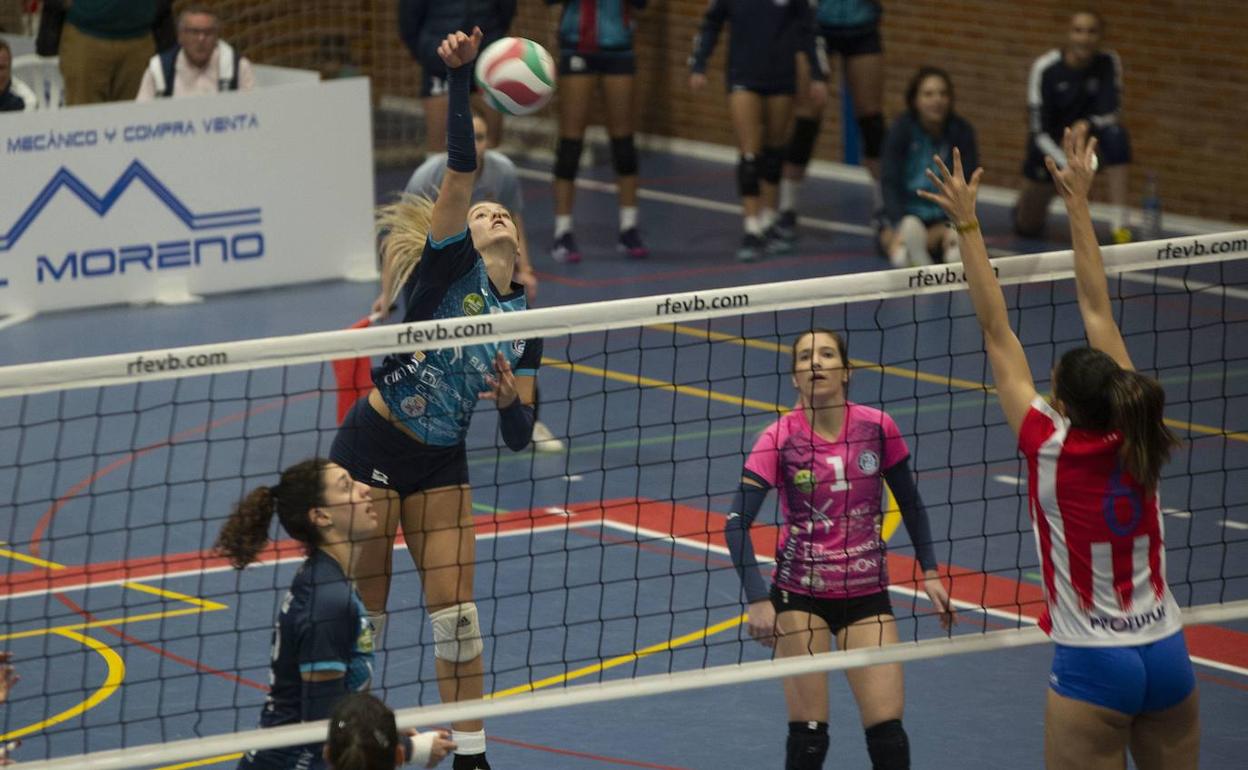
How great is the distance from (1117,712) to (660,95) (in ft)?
46.6

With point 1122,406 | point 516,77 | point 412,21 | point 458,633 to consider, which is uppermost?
point 516,77

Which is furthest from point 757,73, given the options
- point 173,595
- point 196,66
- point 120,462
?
point 173,595

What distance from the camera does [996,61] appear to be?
16719 mm

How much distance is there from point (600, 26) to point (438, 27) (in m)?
1.22

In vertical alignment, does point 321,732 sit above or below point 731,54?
below

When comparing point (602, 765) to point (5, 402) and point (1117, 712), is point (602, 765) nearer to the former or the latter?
point (1117, 712)

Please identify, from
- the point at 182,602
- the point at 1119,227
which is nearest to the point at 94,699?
the point at 182,602

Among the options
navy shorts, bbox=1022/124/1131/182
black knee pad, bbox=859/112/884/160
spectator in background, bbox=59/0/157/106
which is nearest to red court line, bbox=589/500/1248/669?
navy shorts, bbox=1022/124/1131/182

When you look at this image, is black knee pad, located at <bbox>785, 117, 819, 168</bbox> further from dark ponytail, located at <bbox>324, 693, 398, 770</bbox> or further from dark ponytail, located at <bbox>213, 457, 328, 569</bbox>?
dark ponytail, located at <bbox>324, 693, 398, 770</bbox>

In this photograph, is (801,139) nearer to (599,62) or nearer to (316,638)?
(599,62)

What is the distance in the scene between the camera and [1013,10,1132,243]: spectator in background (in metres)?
14.6

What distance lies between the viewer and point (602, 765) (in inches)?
279

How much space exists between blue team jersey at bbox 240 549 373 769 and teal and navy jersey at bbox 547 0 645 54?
31.1 feet

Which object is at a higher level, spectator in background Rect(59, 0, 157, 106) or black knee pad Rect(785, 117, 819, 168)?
spectator in background Rect(59, 0, 157, 106)
